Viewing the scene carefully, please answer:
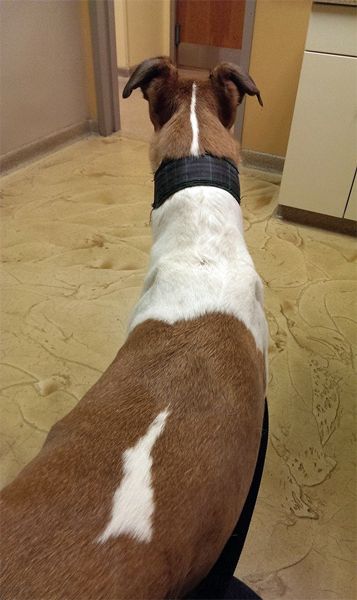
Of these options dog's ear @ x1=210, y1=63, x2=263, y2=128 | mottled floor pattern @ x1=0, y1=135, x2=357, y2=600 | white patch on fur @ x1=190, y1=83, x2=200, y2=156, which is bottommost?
mottled floor pattern @ x1=0, y1=135, x2=357, y2=600

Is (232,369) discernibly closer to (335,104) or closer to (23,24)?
(335,104)

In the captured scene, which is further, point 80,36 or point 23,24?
point 80,36

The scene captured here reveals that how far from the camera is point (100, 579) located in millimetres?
635

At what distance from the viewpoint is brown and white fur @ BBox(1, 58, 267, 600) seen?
2.16 ft

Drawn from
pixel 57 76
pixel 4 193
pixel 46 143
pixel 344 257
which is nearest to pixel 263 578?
pixel 344 257

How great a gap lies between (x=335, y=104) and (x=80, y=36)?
2078 mm

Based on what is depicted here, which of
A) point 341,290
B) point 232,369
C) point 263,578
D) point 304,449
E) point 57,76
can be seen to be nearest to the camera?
point 232,369

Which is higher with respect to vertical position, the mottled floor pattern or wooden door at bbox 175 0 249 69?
wooden door at bbox 175 0 249 69

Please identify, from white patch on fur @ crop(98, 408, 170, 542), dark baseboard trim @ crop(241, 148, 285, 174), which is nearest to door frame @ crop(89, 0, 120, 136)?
dark baseboard trim @ crop(241, 148, 285, 174)

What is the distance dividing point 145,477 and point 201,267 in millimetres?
511

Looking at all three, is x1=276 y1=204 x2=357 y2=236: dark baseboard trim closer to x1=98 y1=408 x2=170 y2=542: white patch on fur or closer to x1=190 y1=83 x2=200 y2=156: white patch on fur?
x1=190 y1=83 x2=200 y2=156: white patch on fur

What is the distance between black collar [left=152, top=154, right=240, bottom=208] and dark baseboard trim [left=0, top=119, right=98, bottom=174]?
2218 mm

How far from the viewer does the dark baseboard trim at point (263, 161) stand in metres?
3.12

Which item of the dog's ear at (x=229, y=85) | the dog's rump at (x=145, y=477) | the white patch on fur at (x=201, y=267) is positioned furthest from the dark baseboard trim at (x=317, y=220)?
the dog's rump at (x=145, y=477)
